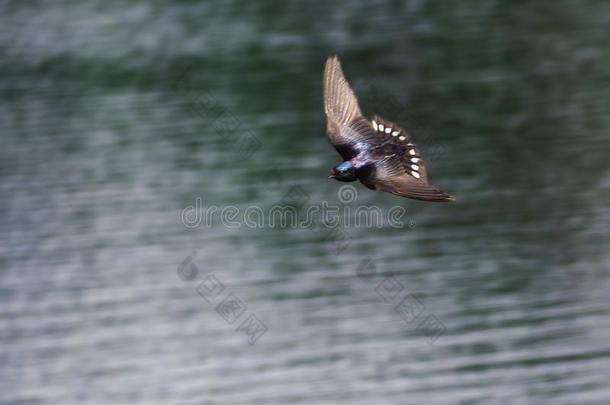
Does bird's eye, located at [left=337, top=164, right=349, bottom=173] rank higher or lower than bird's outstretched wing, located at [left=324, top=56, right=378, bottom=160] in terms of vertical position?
lower

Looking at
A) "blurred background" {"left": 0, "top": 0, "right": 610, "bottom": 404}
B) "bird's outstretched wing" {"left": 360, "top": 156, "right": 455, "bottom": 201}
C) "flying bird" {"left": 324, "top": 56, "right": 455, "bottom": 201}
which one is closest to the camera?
"bird's outstretched wing" {"left": 360, "top": 156, "right": 455, "bottom": 201}

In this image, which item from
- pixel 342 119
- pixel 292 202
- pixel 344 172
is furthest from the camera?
pixel 292 202

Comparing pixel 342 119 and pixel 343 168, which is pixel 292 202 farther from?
pixel 343 168

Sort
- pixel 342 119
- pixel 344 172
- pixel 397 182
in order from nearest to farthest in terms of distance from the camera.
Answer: pixel 397 182 < pixel 344 172 < pixel 342 119

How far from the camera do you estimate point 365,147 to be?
2.99 meters

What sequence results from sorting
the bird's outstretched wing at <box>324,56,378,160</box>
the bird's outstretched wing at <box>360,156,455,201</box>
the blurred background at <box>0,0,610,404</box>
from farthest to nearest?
the blurred background at <box>0,0,610,404</box> → the bird's outstretched wing at <box>324,56,378,160</box> → the bird's outstretched wing at <box>360,156,455,201</box>

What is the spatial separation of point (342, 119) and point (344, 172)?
9.6 inches

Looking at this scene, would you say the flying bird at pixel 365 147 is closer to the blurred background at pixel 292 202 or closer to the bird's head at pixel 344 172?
the bird's head at pixel 344 172

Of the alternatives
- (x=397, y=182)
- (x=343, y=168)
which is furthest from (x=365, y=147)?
(x=397, y=182)

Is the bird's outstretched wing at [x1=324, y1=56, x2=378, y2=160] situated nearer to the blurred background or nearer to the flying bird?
the flying bird

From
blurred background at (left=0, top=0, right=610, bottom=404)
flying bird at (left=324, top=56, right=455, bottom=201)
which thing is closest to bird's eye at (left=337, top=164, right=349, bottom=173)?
flying bird at (left=324, top=56, right=455, bottom=201)

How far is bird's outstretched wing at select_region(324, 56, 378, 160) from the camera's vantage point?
9.88 ft

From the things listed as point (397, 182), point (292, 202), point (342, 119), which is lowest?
point (292, 202)

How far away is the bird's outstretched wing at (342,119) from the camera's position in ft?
9.88
